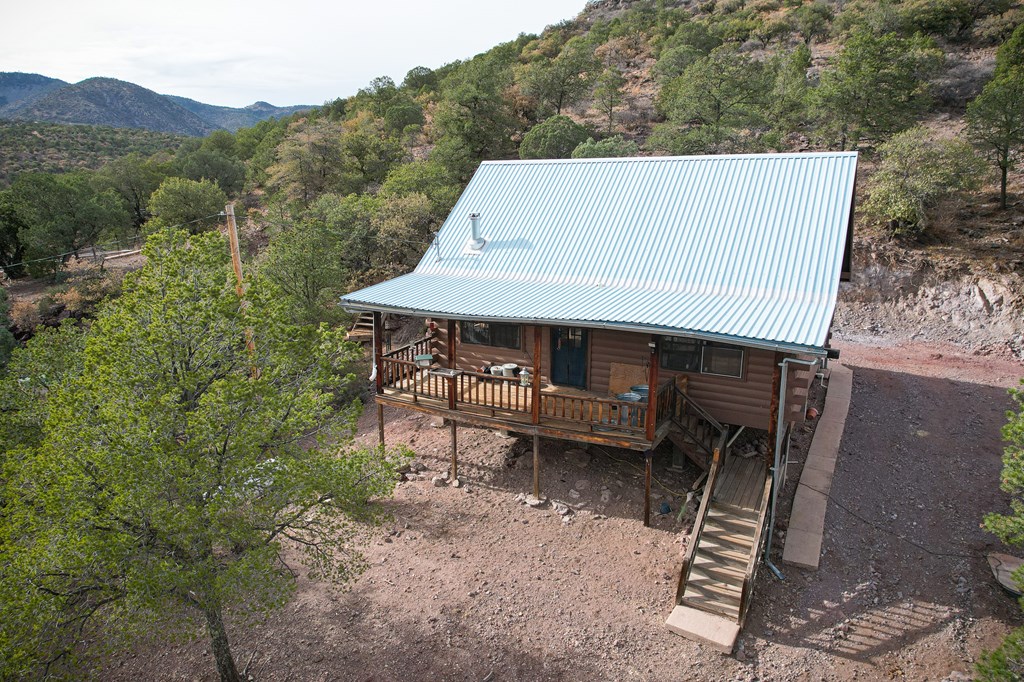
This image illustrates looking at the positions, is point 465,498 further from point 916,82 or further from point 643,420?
point 916,82

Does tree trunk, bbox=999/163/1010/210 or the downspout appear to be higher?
tree trunk, bbox=999/163/1010/210

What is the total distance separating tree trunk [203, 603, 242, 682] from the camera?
8164 mm

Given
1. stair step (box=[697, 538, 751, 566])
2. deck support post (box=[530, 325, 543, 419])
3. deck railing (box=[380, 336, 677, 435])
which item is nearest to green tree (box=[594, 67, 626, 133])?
deck railing (box=[380, 336, 677, 435])

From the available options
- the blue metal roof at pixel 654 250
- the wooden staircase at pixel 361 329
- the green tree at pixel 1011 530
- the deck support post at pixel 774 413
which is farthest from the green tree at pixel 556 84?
the green tree at pixel 1011 530

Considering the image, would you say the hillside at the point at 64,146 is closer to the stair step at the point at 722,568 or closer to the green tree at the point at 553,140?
the green tree at the point at 553,140

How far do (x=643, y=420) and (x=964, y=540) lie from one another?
5.92 m

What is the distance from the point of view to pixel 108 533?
7012 mm

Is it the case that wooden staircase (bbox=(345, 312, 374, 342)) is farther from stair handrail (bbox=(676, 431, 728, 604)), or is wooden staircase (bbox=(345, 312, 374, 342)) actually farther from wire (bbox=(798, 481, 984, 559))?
A: wire (bbox=(798, 481, 984, 559))

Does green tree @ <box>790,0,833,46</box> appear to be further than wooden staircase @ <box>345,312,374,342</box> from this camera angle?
Yes

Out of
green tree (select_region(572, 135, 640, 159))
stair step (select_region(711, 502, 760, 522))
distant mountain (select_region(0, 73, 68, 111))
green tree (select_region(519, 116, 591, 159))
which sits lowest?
stair step (select_region(711, 502, 760, 522))

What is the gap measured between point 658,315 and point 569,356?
3250mm

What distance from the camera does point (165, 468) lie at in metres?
6.96

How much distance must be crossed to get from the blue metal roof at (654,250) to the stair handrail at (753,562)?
278cm

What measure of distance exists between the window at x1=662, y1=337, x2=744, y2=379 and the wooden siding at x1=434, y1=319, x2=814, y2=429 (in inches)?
4.9
